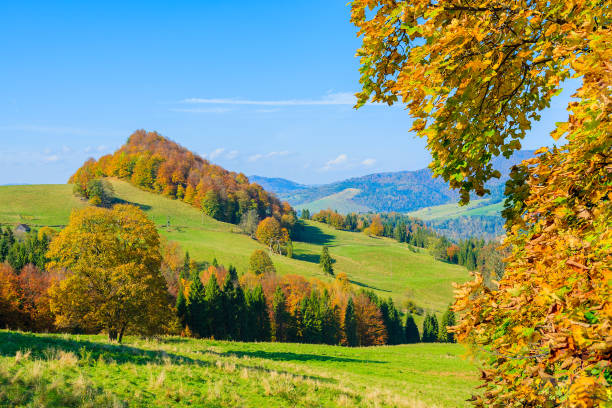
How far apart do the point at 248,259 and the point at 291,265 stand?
534 inches

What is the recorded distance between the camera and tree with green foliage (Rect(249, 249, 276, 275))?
9856 centimetres

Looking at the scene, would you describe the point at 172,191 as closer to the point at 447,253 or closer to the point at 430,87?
the point at 447,253

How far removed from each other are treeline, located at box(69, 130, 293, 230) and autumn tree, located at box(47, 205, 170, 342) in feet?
405

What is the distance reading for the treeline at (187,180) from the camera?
515 ft

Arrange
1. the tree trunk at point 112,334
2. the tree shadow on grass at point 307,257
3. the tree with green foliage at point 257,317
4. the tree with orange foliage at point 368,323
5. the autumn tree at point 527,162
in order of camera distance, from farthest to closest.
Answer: the tree shadow on grass at point 307,257 → the tree with orange foliage at point 368,323 → the tree with green foliage at point 257,317 → the tree trunk at point 112,334 → the autumn tree at point 527,162

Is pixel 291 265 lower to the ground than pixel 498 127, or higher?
lower

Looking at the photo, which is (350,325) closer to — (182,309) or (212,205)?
(182,309)

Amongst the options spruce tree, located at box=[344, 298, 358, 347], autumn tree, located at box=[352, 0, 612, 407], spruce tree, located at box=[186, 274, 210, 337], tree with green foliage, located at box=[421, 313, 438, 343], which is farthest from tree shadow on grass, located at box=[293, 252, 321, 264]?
autumn tree, located at box=[352, 0, 612, 407]

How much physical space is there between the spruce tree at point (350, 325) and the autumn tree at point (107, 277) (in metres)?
61.2

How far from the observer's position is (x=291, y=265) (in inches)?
4496

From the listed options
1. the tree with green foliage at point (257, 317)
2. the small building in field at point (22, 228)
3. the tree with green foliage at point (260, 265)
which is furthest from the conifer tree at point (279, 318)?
the small building in field at point (22, 228)

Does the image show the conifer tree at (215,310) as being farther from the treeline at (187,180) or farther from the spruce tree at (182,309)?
the treeline at (187,180)

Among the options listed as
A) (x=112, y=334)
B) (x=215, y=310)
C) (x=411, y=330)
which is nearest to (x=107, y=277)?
(x=112, y=334)

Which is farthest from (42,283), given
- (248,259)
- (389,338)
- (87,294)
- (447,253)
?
(447,253)
